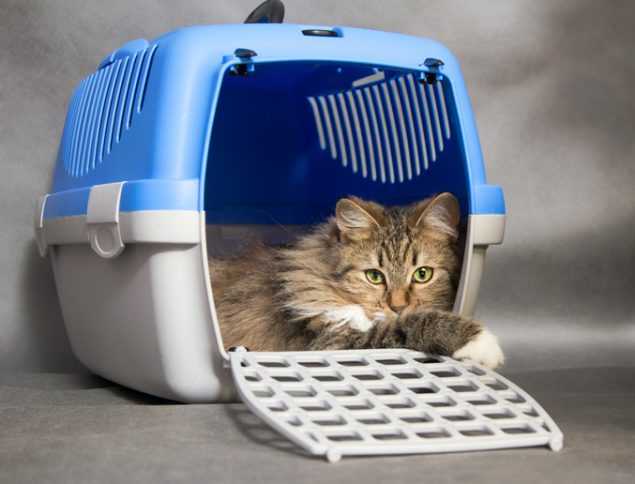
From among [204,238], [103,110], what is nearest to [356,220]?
[204,238]

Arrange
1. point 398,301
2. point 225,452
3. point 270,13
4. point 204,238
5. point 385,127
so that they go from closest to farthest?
1. point 225,452
2. point 204,238
3. point 398,301
4. point 270,13
5. point 385,127

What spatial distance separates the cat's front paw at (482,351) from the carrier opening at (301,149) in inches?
27.5

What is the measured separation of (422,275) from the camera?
2150 mm

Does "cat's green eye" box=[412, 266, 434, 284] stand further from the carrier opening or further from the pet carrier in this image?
the carrier opening

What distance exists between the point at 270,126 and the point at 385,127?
407 millimetres

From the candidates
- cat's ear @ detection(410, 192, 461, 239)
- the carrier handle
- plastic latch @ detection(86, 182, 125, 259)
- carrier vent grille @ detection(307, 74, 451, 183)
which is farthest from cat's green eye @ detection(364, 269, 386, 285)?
the carrier handle

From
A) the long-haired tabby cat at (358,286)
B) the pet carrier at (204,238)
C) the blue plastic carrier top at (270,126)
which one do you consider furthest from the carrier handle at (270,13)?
the long-haired tabby cat at (358,286)

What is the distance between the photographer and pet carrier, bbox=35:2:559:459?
66.2 inches

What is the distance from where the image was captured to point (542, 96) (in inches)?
123

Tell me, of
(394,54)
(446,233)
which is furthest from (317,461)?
(394,54)

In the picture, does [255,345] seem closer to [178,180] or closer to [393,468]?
[178,180]

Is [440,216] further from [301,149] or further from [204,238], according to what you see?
[301,149]

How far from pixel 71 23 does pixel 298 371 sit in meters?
1.70

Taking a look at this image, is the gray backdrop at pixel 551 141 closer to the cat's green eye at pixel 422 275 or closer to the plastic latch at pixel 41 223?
the cat's green eye at pixel 422 275
